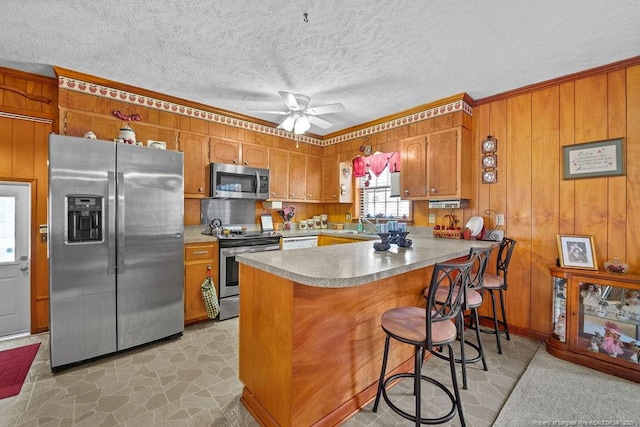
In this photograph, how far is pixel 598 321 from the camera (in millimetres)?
2430

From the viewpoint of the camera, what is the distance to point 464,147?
339cm

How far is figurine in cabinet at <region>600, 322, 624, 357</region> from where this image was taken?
7.56ft

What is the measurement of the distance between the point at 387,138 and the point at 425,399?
10.9 ft

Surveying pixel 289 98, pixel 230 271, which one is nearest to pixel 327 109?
pixel 289 98

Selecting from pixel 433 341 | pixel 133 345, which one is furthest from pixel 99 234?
pixel 433 341

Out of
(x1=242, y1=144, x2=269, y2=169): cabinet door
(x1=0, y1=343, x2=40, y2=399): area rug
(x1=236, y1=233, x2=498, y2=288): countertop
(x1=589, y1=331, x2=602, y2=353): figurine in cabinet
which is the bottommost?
(x1=0, y1=343, x2=40, y2=399): area rug

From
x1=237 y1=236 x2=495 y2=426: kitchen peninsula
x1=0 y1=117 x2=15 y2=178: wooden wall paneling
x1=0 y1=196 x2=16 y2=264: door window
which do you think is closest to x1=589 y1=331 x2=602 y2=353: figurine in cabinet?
x1=237 y1=236 x2=495 y2=426: kitchen peninsula

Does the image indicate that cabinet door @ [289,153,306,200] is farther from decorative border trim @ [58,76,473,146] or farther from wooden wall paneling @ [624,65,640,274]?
wooden wall paneling @ [624,65,640,274]

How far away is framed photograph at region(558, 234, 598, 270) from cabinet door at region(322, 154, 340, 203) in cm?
310

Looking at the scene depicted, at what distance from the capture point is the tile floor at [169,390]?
5.91ft

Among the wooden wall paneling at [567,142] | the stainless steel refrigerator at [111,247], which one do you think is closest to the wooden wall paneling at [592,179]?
the wooden wall paneling at [567,142]

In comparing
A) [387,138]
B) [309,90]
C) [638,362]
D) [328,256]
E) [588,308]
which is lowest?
[638,362]

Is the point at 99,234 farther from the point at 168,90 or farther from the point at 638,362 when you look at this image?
the point at 638,362

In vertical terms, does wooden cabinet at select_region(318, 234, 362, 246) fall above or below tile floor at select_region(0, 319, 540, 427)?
above
